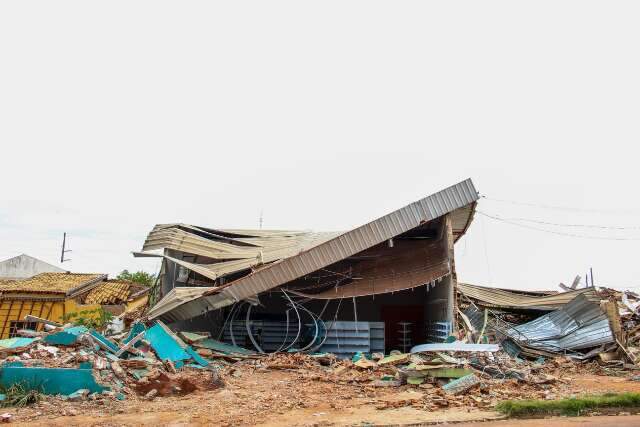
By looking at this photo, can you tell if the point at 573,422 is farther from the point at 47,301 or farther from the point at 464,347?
the point at 47,301

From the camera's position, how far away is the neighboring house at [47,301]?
24812 millimetres

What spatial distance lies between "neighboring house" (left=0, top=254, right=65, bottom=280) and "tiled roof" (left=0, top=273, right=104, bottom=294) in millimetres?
11639

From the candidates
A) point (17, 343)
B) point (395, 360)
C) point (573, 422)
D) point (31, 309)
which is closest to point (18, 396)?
point (17, 343)

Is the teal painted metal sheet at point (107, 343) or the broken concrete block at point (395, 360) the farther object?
the broken concrete block at point (395, 360)

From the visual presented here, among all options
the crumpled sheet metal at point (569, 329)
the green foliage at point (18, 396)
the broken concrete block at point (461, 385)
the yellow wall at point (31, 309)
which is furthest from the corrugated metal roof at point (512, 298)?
the yellow wall at point (31, 309)

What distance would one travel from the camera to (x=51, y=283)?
1081 inches

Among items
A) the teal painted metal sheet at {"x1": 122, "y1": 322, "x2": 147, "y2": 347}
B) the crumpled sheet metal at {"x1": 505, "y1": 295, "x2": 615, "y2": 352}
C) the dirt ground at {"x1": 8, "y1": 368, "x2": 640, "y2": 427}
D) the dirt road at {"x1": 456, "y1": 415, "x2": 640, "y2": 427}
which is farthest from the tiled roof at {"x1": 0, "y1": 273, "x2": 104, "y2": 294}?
the dirt road at {"x1": 456, "y1": 415, "x2": 640, "y2": 427}

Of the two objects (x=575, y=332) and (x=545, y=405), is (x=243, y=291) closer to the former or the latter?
(x=545, y=405)

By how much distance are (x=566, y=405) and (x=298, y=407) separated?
13.3 feet

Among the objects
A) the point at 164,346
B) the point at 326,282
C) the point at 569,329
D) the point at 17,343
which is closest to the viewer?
the point at 17,343

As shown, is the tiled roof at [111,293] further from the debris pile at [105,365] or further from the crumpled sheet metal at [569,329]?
the crumpled sheet metal at [569,329]

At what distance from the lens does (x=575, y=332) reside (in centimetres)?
1495

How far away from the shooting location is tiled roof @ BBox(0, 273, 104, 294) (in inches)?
988

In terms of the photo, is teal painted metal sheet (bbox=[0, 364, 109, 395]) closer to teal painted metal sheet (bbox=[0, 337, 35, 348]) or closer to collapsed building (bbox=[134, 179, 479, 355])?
teal painted metal sheet (bbox=[0, 337, 35, 348])
